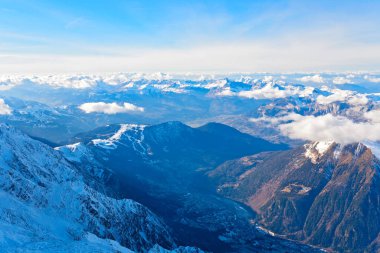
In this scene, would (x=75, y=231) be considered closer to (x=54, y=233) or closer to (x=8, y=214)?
(x=54, y=233)

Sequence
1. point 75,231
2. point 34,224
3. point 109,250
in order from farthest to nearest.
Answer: point 75,231 → point 34,224 → point 109,250

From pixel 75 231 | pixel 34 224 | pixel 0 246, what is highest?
pixel 0 246

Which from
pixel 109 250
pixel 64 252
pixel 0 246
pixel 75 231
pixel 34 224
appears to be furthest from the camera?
pixel 75 231

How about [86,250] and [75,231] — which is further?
[75,231]

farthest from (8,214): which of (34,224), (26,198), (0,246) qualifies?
(0,246)

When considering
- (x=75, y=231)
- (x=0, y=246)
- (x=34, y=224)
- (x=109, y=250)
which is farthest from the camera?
(x=75, y=231)

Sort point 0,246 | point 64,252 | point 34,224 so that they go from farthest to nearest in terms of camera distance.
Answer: point 34,224 < point 64,252 < point 0,246

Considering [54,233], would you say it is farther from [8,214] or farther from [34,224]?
[8,214]

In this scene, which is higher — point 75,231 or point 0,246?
point 0,246

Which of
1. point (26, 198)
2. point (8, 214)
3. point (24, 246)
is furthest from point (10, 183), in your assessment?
point (24, 246)
